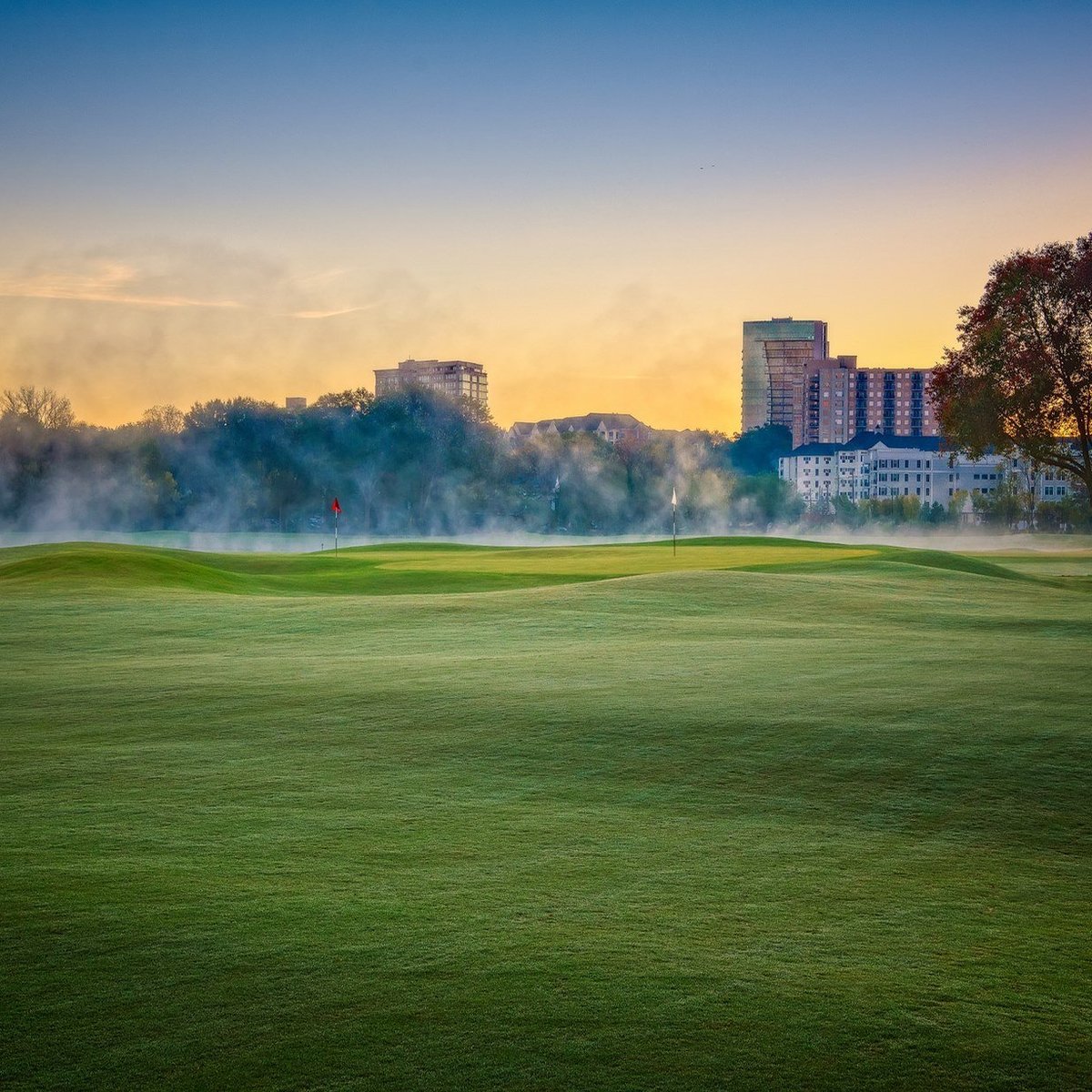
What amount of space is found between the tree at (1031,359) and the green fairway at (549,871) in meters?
30.5

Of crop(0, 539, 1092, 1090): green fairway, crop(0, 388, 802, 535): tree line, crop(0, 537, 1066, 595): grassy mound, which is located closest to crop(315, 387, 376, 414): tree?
crop(0, 388, 802, 535): tree line

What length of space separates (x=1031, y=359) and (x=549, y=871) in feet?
142

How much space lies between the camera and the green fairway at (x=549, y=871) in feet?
17.8

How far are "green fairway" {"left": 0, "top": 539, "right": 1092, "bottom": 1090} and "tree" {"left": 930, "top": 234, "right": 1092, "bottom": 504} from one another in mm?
30549

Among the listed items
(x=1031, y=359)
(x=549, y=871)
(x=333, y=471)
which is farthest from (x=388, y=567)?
(x=333, y=471)

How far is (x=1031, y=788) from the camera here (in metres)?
10.4

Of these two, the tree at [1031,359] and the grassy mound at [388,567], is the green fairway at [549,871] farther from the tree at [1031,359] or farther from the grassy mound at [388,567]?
the tree at [1031,359]

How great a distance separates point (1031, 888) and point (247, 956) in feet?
15.5

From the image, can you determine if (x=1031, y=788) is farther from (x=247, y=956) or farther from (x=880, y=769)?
(x=247, y=956)

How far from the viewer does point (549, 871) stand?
313 inches

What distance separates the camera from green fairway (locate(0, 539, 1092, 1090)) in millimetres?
5426

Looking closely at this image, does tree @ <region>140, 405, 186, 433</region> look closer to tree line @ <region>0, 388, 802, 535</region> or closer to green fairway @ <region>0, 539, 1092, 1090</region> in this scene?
tree line @ <region>0, 388, 802, 535</region>

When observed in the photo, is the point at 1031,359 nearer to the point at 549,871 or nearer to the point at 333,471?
the point at 549,871

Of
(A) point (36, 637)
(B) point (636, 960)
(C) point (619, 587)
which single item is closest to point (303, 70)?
(C) point (619, 587)
